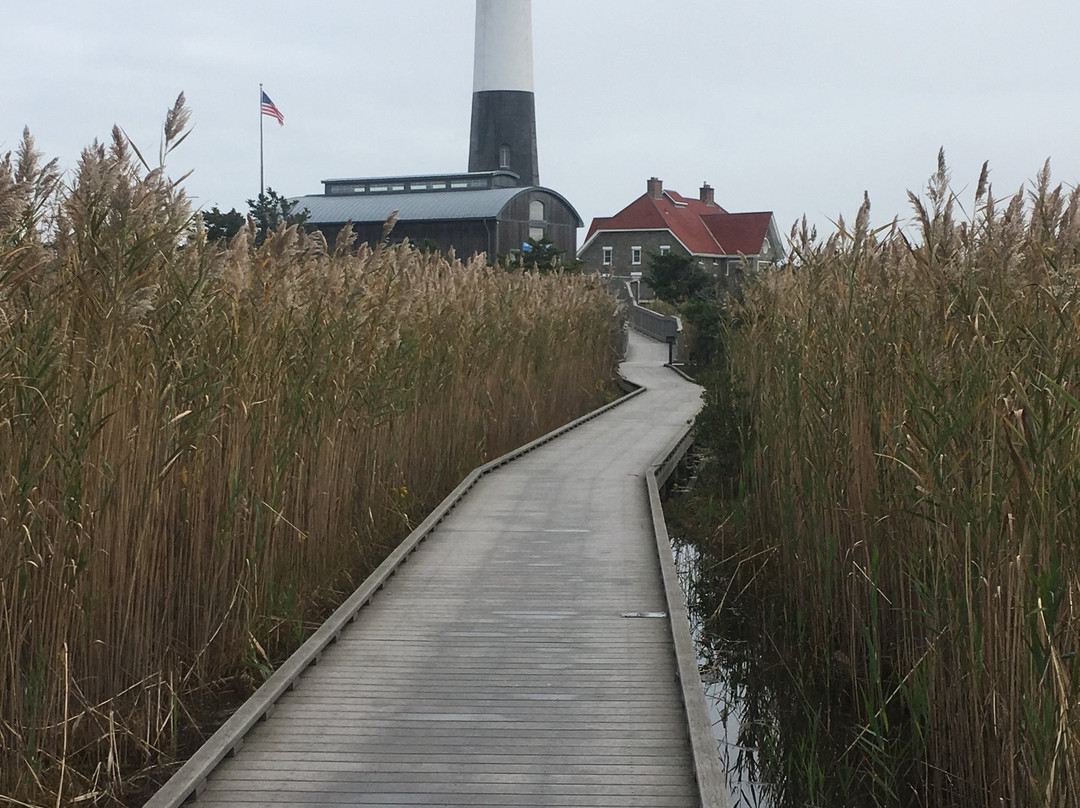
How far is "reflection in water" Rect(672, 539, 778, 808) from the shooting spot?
4422 millimetres

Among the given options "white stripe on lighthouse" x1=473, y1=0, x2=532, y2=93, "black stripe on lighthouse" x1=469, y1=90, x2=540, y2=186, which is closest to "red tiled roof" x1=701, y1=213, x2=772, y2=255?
"black stripe on lighthouse" x1=469, y1=90, x2=540, y2=186

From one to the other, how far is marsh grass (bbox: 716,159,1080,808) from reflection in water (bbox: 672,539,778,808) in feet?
0.93

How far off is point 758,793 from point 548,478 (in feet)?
16.6

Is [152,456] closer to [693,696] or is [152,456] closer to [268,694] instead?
[268,694]

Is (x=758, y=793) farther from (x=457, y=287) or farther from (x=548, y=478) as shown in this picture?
(x=457, y=287)

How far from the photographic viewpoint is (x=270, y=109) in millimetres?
29312

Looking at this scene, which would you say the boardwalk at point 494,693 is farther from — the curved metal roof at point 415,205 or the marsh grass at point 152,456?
the curved metal roof at point 415,205

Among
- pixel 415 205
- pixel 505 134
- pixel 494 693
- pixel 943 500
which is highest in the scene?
pixel 505 134

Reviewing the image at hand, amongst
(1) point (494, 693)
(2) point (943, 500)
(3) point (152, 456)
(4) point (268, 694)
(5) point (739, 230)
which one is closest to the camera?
(2) point (943, 500)

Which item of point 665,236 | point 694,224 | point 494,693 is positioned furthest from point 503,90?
point 494,693

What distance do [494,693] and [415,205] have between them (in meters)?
38.4

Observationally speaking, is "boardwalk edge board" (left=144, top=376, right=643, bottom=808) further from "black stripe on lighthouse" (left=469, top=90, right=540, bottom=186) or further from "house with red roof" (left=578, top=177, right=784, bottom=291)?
"house with red roof" (left=578, top=177, right=784, bottom=291)

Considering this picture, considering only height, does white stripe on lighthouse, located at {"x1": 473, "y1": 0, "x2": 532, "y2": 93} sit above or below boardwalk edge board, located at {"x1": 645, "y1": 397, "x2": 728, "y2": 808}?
above

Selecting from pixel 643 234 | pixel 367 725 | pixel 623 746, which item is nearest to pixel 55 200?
pixel 367 725
